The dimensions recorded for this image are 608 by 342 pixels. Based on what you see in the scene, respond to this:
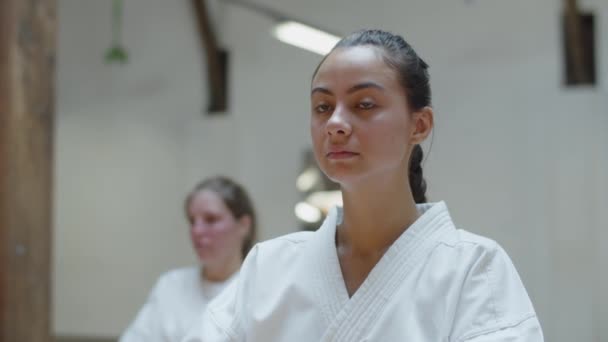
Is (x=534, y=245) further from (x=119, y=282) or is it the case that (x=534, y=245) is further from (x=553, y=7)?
(x=119, y=282)

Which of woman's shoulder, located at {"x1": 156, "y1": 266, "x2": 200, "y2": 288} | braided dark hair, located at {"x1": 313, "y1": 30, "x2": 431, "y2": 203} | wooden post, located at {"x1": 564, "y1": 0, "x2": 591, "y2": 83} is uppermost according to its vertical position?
wooden post, located at {"x1": 564, "y1": 0, "x2": 591, "y2": 83}

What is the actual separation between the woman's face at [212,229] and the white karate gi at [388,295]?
1167mm

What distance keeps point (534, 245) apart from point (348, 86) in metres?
4.55

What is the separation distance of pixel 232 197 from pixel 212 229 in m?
0.14

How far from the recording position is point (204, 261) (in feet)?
8.11

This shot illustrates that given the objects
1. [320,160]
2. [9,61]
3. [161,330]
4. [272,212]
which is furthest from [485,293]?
[272,212]

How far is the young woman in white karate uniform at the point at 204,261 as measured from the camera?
2462 mm

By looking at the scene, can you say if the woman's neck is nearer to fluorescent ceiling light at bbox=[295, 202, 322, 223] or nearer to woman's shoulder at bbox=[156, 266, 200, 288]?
woman's shoulder at bbox=[156, 266, 200, 288]

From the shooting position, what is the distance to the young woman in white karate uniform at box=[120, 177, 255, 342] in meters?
2.46

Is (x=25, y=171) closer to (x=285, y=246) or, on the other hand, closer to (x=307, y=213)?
Answer: (x=285, y=246)

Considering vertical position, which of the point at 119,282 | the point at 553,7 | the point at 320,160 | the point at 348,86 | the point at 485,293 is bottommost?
the point at 119,282

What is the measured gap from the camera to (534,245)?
533 centimetres

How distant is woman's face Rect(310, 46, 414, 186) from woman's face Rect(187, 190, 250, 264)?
1.38 meters

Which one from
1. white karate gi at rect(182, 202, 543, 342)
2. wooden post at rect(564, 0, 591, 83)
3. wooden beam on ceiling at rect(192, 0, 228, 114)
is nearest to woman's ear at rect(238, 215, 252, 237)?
white karate gi at rect(182, 202, 543, 342)
